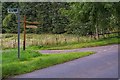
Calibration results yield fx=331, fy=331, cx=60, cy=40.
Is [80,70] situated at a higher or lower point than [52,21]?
lower

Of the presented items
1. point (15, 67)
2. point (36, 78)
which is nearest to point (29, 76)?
point (36, 78)

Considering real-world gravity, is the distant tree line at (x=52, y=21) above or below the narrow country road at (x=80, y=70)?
above

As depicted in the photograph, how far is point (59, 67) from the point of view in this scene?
15422 millimetres

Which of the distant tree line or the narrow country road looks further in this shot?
the distant tree line

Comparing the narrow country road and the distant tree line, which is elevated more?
the distant tree line

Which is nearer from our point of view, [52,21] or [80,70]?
[80,70]

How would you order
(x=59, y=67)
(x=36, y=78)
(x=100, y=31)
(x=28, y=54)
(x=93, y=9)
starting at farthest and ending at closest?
(x=100, y=31) < (x=93, y=9) < (x=28, y=54) < (x=59, y=67) < (x=36, y=78)

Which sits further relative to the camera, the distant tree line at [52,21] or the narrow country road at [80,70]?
the distant tree line at [52,21]

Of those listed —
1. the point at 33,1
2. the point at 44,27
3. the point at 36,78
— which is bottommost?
the point at 36,78

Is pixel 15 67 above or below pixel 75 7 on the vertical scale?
below

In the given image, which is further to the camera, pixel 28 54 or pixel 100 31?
pixel 100 31

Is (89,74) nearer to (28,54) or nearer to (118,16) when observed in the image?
(28,54)

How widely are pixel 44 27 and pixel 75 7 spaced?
2336 cm

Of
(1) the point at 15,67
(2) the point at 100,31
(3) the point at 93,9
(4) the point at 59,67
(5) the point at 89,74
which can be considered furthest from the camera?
(2) the point at 100,31
